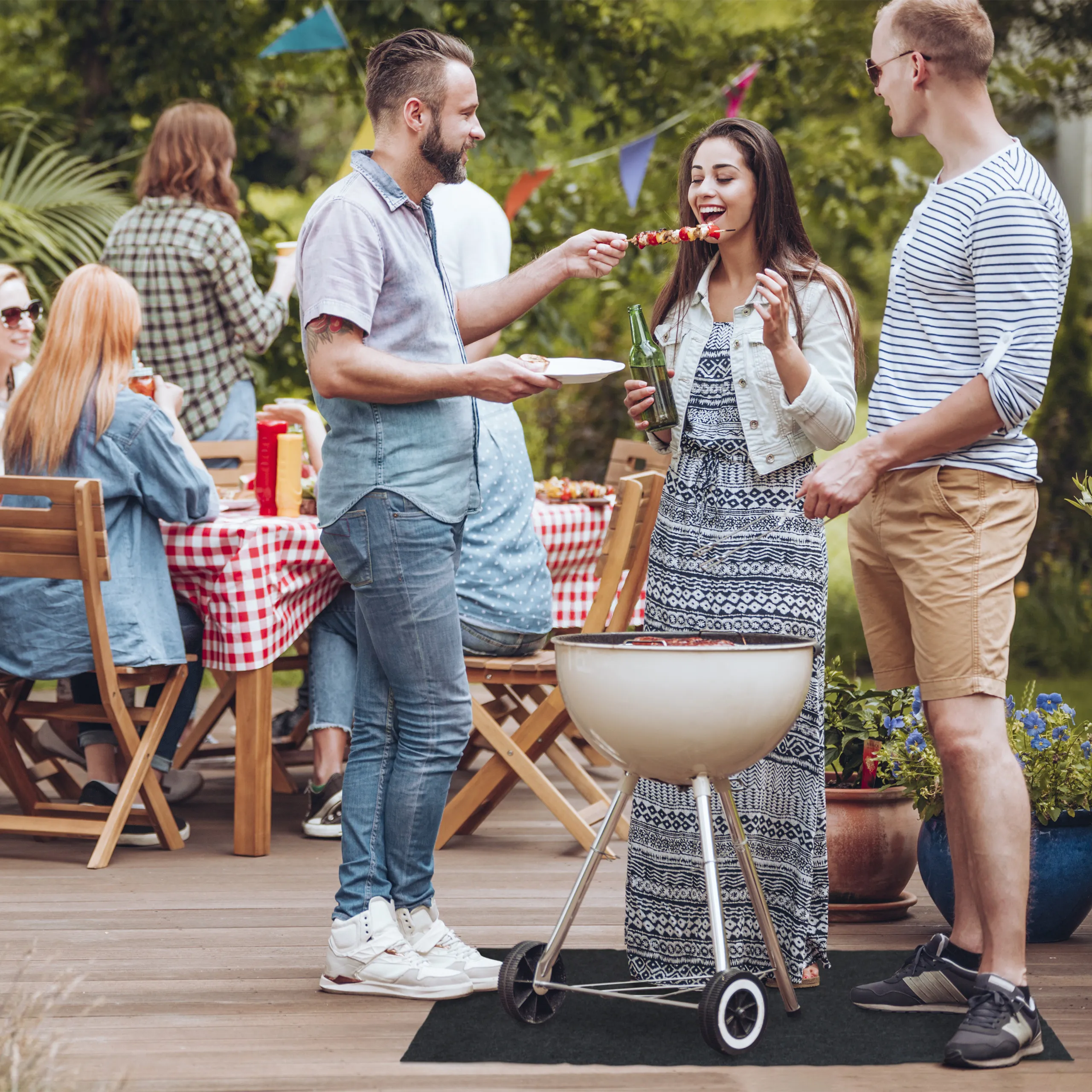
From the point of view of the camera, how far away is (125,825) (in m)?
4.22

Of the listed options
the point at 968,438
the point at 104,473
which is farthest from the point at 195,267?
the point at 968,438

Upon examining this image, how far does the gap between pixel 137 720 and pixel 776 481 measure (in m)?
2.04

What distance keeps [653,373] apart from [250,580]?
5.01ft

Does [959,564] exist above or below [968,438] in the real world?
below

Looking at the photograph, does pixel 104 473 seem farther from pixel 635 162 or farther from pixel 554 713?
pixel 635 162

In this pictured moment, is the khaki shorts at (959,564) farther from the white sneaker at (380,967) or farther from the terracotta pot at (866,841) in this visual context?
the white sneaker at (380,967)

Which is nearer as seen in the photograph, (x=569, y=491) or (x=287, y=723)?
(x=569, y=491)

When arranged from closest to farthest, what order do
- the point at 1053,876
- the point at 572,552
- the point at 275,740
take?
1. the point at 1053,876
2. the point at 572,552
3. the point at 275,740

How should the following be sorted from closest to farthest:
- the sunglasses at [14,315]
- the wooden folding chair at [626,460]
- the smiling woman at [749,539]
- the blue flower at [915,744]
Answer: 1. the smiling woman at [749,539]
2. the blue flower at [915,744]
3. the sunglasses at [14,315]
4. the wooden folding chair at [626,460]

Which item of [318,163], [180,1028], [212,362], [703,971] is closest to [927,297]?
[703,971]

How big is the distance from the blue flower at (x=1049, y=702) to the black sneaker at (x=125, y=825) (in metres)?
2.27

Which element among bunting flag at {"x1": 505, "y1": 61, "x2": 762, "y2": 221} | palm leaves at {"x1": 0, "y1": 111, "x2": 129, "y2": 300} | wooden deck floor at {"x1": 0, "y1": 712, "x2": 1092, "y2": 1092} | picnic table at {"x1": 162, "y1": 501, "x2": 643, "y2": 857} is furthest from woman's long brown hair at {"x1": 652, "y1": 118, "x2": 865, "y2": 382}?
palm leaves at {"x1": 0, "y1": 111, "x2": 129, "y2": 300}

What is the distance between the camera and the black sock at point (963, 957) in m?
2.85

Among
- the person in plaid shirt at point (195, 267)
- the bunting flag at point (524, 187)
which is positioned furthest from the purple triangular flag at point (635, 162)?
the person in plaid shirt at point (195, 267)
